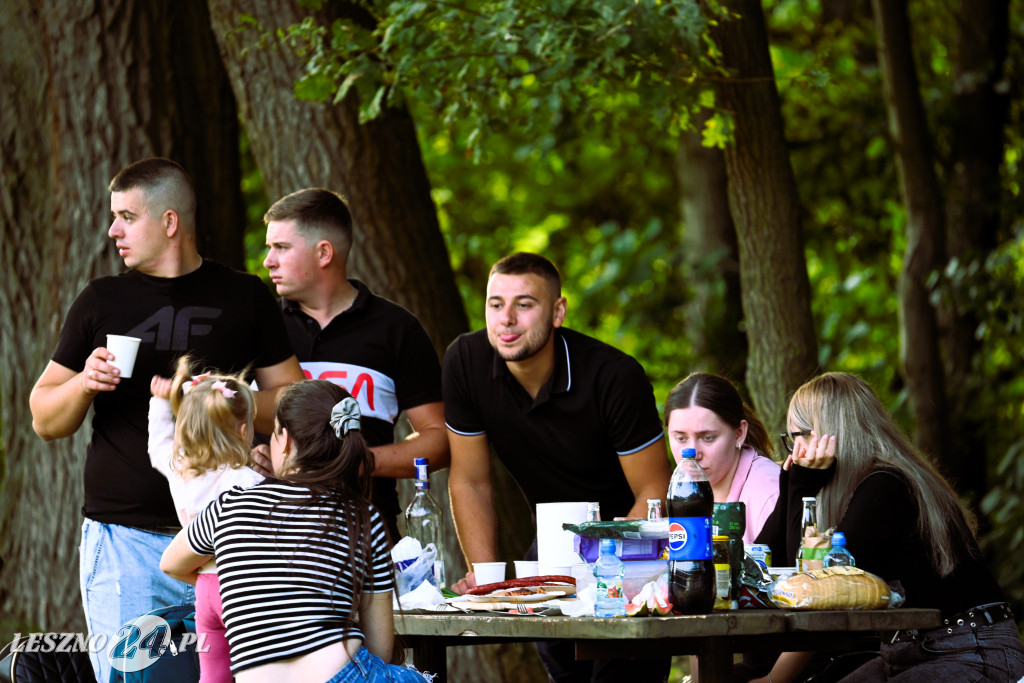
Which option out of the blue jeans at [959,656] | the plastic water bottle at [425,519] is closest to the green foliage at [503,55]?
the plastic water bottle at [425,519]

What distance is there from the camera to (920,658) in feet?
12.2

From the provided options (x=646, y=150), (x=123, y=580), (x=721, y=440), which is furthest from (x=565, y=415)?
(x=646, y=150)

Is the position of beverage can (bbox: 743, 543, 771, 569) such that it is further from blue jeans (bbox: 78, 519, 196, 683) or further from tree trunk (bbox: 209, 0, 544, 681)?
tree trunk (bbox: 209, 0, 544, 681)

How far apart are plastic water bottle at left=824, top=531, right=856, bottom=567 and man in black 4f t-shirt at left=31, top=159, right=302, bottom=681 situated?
209cm

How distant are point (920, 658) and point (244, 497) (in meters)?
2.11

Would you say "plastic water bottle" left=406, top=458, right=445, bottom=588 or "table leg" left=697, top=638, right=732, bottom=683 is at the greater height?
"plastic water bottle" left=406, top=458, right=445, bottom=588

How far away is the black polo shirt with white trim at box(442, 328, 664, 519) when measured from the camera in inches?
180

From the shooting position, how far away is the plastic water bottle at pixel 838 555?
134 inches

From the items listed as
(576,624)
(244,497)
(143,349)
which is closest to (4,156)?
(143,349)

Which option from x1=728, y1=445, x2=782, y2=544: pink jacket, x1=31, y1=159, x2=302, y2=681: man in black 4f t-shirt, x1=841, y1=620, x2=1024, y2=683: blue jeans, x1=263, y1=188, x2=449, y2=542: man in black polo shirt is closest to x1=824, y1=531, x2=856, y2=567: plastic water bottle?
x1=841, y1=620, x2=1024, y2=683: blue jeans

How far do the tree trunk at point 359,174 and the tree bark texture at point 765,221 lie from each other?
5.50 feet

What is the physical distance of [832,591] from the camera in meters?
3.18

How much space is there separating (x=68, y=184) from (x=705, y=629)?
4864mm

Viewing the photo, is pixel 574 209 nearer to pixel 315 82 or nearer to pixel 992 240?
pixel 992 240
